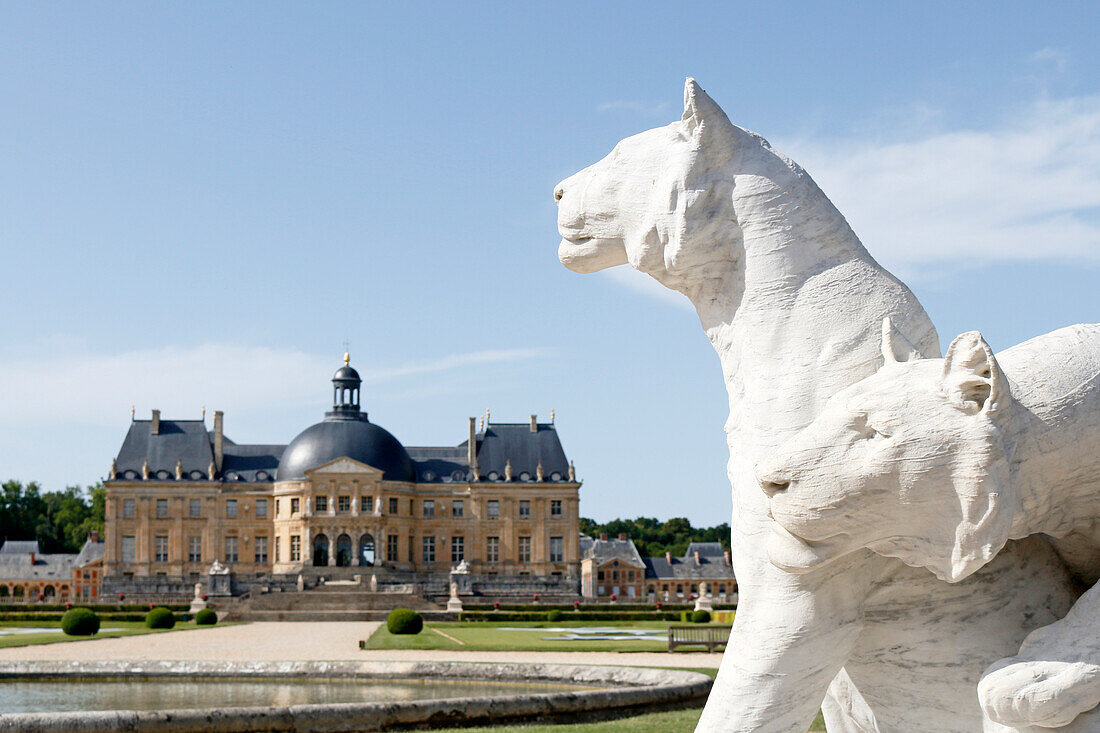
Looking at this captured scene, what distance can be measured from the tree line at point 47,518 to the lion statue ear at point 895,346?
7718 cm

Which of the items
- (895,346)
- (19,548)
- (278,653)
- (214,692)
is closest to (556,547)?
(19,548)

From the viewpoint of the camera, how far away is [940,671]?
6.88 ft

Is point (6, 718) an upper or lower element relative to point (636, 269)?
lower

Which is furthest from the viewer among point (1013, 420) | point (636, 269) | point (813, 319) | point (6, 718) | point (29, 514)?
point (29, 514)

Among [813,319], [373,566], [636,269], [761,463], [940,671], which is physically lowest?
[373,566]

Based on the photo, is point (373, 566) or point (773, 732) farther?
point (373, 566)

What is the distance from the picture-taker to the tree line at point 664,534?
7900 cm

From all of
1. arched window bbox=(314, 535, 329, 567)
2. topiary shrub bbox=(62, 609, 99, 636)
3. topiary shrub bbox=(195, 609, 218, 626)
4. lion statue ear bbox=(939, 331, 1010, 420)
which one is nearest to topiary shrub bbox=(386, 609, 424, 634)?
topiary shrub bbox=(62, 609, 99, 636)

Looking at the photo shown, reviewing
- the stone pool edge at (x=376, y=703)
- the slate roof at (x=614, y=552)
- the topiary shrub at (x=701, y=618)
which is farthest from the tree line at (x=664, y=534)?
the stone pool edge at (x=376, y=703)

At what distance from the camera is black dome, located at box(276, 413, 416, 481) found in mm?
56031

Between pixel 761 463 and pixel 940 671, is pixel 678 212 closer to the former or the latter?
pixel 761 463

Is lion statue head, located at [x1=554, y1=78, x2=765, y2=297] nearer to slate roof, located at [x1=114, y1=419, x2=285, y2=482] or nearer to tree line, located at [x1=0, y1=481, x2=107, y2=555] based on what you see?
slate roof, located at [x1=114, y1=419, x2=285, y2=482]

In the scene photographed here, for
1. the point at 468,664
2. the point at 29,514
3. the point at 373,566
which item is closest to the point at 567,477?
the point at 373,566

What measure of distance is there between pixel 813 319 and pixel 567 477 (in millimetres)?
56742
